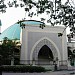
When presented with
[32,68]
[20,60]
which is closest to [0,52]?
[32,68]

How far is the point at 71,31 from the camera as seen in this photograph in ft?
26.5

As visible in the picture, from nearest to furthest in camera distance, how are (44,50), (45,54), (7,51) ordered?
(7,51) → (44,50) → (45,54)

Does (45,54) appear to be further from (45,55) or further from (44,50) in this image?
(44,50)

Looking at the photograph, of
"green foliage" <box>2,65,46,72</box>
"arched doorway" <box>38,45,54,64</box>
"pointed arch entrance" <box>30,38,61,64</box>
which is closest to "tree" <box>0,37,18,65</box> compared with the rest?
"green foliage" <box>2,65,46,72</box>

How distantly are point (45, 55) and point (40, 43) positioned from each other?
3.51m

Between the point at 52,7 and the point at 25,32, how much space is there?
23.2 m

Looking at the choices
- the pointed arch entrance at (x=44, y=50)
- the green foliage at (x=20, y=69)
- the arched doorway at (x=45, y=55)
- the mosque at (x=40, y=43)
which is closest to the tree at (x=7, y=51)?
the green foliage at (x=20, y=69)

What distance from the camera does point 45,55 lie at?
3475 centimetres

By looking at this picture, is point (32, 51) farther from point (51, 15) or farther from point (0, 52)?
point (51, 15)

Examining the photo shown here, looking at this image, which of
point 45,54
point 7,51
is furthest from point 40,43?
point 7,51

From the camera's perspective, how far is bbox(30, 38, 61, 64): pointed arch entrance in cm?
3109

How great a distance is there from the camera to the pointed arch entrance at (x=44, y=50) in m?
31.1

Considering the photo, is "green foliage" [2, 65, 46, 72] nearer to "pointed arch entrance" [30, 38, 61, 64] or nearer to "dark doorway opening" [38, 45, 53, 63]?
"pointed arch entrance" [30, 38, 61, 64]

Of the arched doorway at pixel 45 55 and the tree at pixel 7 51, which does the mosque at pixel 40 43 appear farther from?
the tree at pixel 7 51
